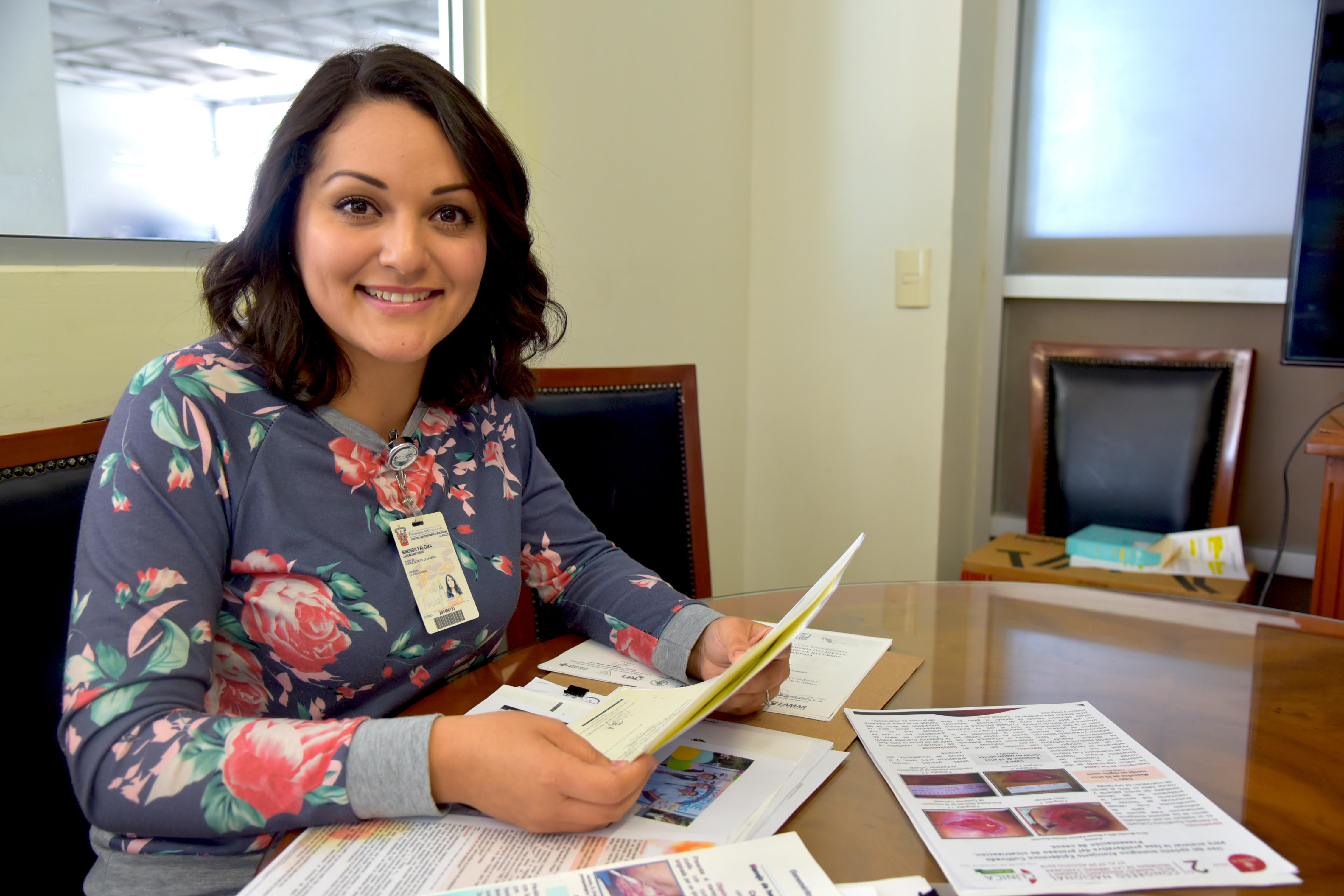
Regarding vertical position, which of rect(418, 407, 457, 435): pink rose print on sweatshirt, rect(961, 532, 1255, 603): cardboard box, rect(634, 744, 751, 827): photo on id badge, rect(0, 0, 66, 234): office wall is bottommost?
rect(961, 532, 1255, 603): cardboard box

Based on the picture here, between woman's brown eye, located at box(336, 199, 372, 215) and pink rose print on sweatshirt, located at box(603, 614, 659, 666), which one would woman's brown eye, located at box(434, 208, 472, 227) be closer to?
woman's brown eye, located at box(336, 199, 372, 215)

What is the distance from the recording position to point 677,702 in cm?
99

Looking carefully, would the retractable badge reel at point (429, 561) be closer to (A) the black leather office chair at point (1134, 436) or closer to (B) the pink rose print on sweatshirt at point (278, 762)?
(B) the pink rose print on sweatshirt at point (278, 762)

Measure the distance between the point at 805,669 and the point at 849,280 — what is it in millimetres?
1818

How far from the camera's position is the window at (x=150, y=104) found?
1.30 metres

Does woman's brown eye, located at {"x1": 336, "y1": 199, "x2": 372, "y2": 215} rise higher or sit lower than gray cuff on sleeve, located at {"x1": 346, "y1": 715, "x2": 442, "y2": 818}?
higher

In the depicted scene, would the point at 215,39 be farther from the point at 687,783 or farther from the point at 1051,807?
the point at 1051,807

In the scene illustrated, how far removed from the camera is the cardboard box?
2182mm

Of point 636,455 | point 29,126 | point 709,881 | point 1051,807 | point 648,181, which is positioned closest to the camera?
point 709,881

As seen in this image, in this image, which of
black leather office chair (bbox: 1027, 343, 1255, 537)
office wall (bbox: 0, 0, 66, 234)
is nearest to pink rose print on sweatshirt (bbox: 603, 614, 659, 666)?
office wall (bbox: 0, 0, 66, 234)

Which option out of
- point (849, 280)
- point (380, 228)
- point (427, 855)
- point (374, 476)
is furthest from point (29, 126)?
point (849, 280)

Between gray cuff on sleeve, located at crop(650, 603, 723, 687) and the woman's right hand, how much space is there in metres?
0.32

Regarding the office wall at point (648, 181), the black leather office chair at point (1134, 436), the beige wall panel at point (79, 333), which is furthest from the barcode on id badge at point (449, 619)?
the black leather office chair at point (1134, 436)

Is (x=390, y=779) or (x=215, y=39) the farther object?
(x=215, y=39)
